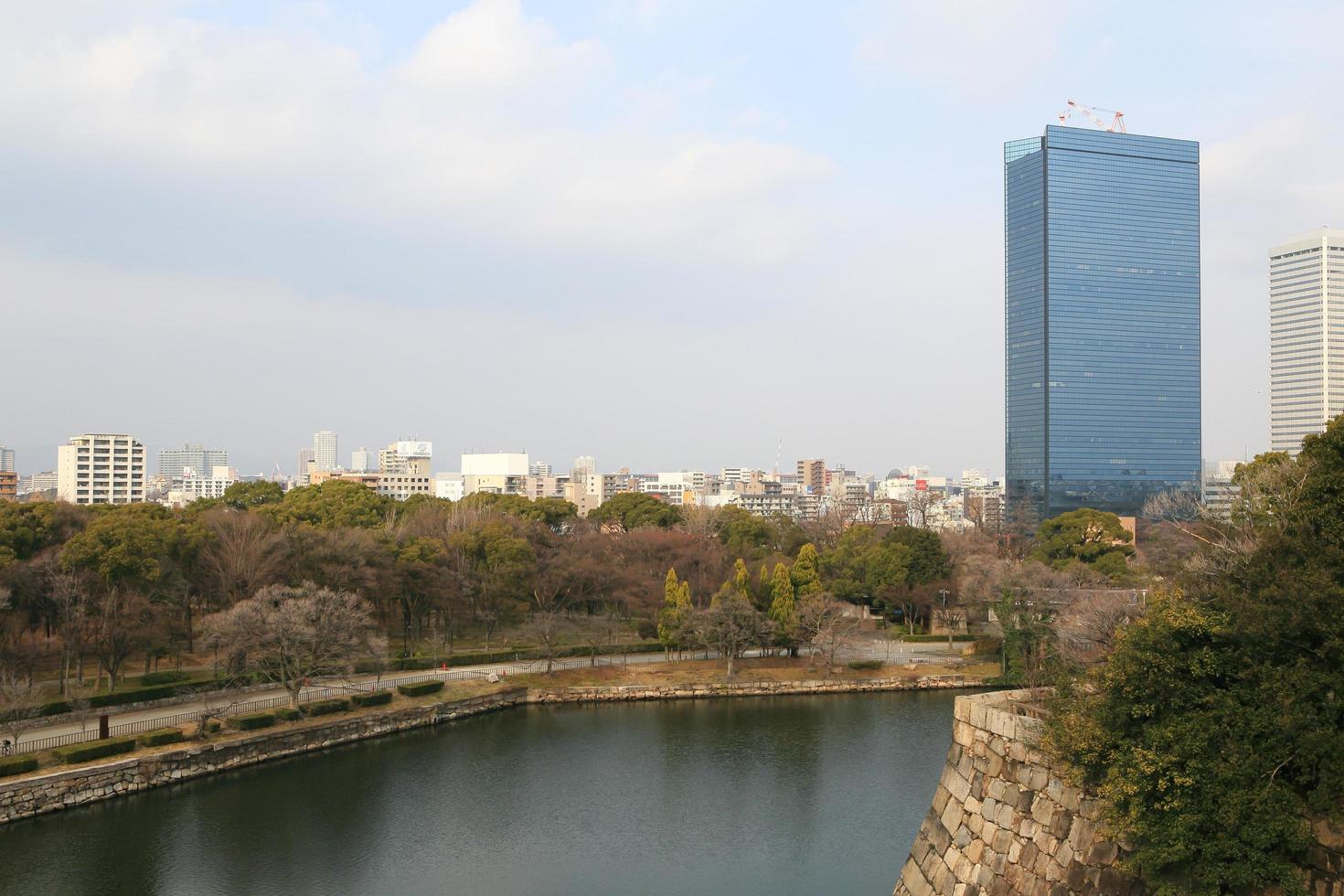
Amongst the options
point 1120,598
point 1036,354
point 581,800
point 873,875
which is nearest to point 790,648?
point 1120,598

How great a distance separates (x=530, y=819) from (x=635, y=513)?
3615cm

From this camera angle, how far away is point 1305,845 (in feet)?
29.2

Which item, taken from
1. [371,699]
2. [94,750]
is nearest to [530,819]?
[371,699]

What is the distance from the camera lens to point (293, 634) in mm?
25484

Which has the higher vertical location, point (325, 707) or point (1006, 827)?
point (1006, 827)

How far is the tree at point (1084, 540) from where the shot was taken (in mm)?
44188

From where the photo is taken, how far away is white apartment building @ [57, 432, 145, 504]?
89250mm

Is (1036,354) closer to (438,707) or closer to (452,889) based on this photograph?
(438,707)

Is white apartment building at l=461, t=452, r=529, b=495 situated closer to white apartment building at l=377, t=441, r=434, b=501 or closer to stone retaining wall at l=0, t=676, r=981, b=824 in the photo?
white apartment building at l=377, t=441, r=434, b=501

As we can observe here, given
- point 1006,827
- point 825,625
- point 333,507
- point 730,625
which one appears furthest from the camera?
point 333,507

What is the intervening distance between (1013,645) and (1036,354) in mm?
65825

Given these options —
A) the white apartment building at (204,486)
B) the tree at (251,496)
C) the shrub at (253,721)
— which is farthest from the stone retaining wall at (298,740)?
the white apartment building at (204,486)

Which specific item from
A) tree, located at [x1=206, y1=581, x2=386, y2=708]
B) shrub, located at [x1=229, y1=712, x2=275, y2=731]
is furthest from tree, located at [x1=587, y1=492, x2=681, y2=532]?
shrub, located at [x1=229, y1=712, x2=275, y2=731]

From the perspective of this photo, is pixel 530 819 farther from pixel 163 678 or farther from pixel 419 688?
pixel 163 678
